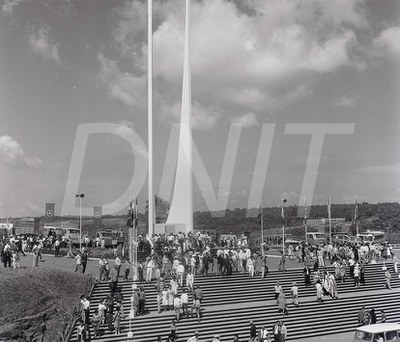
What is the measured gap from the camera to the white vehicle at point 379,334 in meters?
15.6

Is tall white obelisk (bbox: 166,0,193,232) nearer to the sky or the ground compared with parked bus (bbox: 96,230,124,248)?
nearer to the sky

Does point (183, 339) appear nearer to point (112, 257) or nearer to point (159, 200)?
point (112, 257)

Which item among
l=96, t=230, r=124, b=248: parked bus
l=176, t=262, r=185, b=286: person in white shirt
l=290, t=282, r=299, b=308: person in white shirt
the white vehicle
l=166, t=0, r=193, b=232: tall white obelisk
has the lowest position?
the white vehicle

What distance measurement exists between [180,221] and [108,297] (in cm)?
1686

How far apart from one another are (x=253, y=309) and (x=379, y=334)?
6721mm

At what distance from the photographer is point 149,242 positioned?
27.4 meters

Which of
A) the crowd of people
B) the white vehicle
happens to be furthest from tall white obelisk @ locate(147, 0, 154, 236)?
the white vehicle

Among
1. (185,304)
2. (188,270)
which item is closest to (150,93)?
(188,270)

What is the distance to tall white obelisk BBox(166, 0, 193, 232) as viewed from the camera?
35.6 metres

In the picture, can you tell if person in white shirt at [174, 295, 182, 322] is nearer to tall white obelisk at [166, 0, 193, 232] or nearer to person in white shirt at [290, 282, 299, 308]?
person in white shirt at [290, 282, 299, 308]

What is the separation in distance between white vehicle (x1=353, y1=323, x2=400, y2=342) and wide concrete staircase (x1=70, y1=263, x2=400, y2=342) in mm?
4315

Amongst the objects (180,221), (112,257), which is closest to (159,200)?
(180,221)

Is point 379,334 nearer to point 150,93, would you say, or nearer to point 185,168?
point 185,168

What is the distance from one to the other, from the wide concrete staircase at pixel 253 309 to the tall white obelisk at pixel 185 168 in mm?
11187
